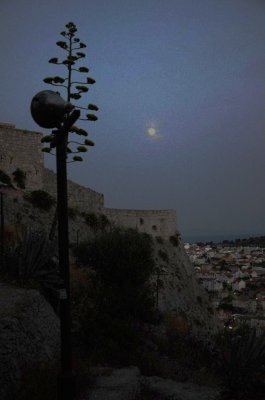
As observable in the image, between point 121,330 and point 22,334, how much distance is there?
2.82 m

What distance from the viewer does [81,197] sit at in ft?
86.2

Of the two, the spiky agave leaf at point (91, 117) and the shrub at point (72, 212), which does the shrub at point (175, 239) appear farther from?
the spiky agave leaf at point (91, 117)

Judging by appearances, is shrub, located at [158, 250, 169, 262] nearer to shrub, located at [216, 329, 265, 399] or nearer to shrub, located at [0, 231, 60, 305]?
shrub, located at [0, 231, 60, 305]

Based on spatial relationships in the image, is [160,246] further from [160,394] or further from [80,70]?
[160,394]

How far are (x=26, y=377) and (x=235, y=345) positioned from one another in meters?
2.97

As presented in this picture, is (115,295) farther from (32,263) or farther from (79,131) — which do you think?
(79,131)

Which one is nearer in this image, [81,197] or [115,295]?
[115,295]

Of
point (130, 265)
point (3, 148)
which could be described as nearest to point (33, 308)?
point (130, 265)

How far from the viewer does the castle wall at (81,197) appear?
79.0 ft

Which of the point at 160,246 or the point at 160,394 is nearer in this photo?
the point at 160,394

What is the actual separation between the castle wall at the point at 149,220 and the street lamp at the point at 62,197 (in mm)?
24823

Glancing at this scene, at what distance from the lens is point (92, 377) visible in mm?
5891

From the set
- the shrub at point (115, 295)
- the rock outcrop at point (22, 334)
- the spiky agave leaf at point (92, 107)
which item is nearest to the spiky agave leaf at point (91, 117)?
the spiky agave leaf at point (92, 107)

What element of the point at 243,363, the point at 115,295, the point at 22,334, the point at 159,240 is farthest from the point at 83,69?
the point at 159,240
